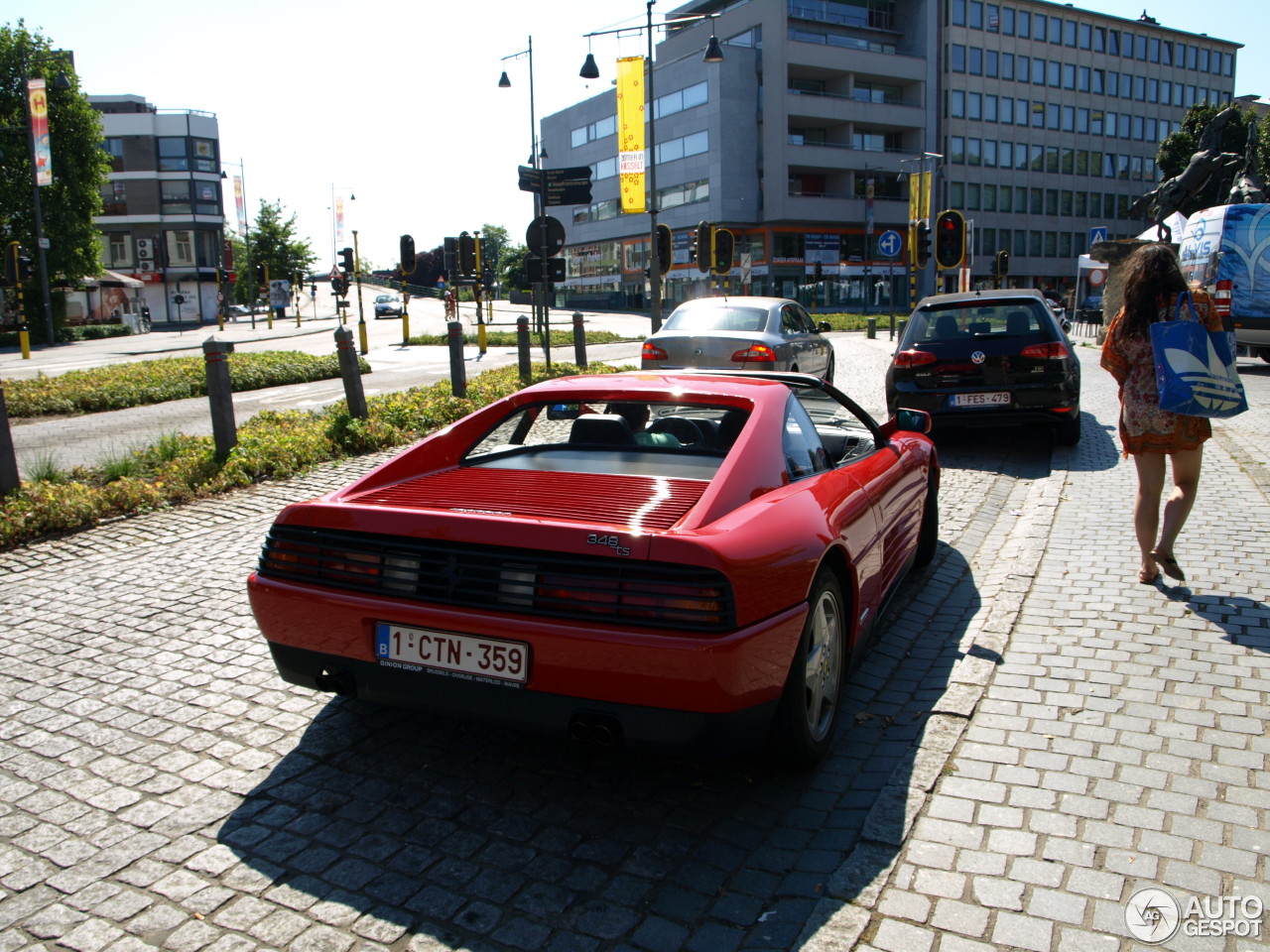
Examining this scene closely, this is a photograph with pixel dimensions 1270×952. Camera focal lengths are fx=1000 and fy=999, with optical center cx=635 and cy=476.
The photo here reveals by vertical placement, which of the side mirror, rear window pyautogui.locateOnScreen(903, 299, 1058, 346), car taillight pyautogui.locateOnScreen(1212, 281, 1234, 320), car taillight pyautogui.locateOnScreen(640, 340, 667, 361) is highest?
car taillight pyautogui.locateOnScreen(1212, 281, 1234, 320)

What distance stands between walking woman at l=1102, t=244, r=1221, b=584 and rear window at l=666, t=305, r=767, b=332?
7.72 m

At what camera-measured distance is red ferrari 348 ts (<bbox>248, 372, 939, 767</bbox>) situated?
2.87 metres

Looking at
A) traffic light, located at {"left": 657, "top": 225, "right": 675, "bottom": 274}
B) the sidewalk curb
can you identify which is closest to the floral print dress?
the sidewalk curb

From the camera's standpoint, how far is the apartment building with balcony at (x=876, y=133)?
64.8 metres

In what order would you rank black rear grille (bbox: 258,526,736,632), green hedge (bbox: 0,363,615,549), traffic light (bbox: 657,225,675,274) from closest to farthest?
black rear grille (bbox: 258,526,736,632) → green hedge (bbox: 0,363,615,549) → traffic light (bbox: 657,225,675,274)

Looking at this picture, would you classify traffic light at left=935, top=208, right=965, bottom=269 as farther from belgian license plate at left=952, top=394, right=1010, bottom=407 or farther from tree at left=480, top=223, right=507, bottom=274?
tree at left=480, top=223, right=507, bottom=274

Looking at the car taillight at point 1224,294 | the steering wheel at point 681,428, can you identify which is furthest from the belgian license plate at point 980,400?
the car taillight at point 1224,294

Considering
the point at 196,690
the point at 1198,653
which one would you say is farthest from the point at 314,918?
the point at 1198,653

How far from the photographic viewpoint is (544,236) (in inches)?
664

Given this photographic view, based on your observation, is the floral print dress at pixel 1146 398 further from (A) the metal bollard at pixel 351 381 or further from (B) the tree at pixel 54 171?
(B) the tree at pixel 54 171

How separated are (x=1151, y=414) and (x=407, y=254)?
2578 cm

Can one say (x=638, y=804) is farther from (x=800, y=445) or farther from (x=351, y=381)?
(x=351, y=381)

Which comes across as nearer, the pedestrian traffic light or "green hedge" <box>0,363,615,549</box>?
"green hedge" <box>0,363,615,549</box>

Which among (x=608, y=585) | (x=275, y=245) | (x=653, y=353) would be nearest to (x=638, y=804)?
(x=608, y=585)
